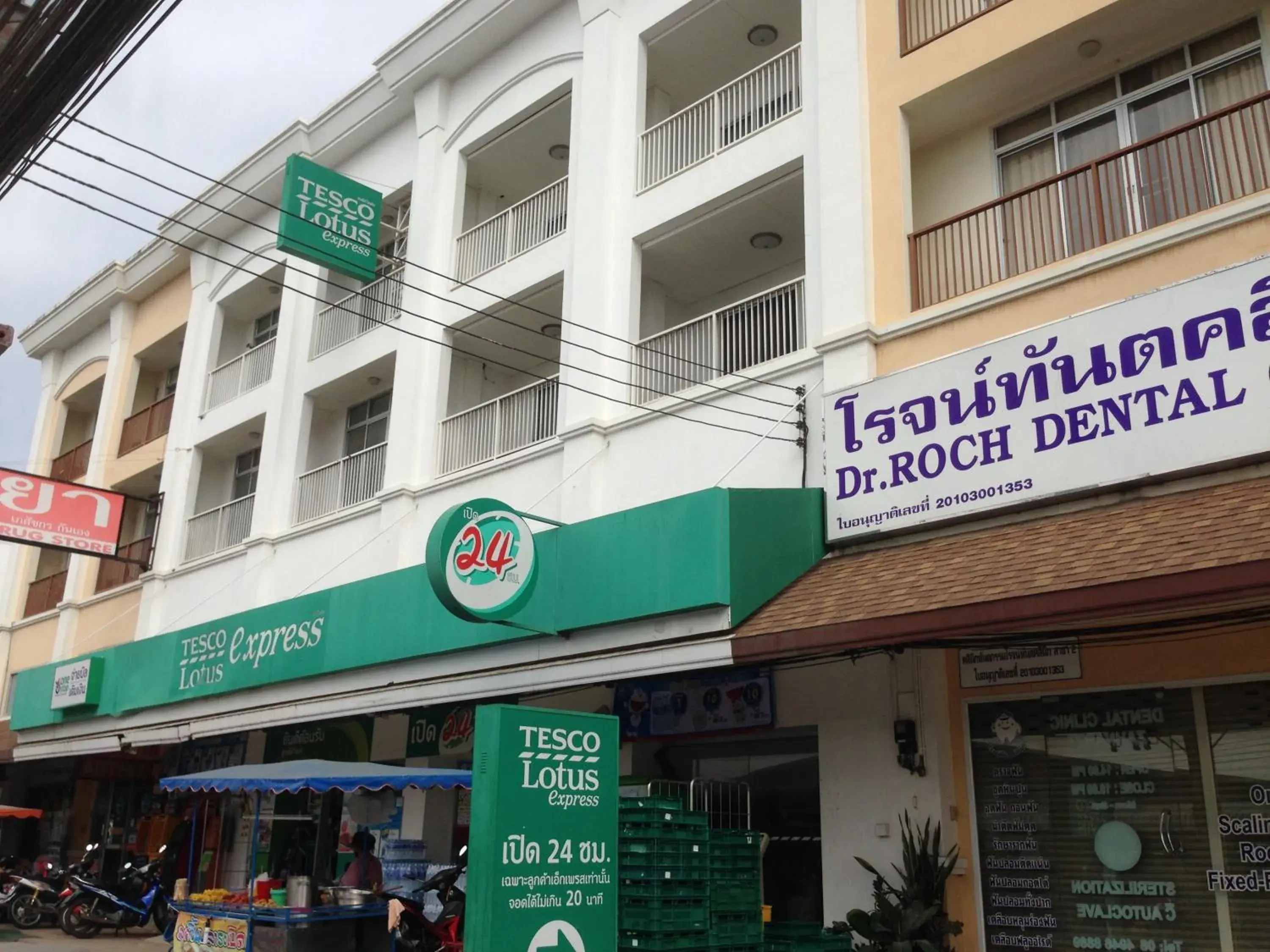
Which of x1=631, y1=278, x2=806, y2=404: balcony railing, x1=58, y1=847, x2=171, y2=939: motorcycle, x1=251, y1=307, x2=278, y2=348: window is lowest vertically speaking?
x1=58, y1=847, x2=171, y2=939: motorcycle

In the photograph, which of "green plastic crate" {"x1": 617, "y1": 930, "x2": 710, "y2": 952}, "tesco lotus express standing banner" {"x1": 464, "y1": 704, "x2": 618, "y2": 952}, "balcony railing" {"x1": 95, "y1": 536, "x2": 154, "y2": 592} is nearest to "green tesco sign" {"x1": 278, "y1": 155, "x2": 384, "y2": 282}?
"balcony railing" {"x1": 95, "y1": 536, "x2": 154, "y2": 592}

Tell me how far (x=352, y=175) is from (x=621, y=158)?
741 cm

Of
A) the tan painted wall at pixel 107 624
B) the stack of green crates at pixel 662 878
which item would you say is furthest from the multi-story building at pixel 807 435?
the tan painted wall at pixel 107 624

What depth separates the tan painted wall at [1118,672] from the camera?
8875 mm

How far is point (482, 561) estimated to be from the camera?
1168 cm

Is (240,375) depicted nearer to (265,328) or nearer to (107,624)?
(265,328)

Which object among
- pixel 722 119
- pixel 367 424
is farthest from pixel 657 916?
pixel 367 424

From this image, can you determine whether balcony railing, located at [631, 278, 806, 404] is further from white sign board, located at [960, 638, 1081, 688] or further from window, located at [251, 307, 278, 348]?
window, located at [251, 307, 278, 348]

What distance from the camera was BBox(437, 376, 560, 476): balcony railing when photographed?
52.6 feet

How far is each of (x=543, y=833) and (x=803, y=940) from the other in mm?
3010

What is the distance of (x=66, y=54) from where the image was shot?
7.58m

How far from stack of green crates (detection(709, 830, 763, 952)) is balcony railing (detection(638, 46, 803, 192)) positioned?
855 cm

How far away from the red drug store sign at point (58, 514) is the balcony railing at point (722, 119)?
12090 mm

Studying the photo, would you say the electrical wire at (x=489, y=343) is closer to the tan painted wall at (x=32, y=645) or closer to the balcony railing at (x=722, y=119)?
the balcony railing at (x=722, y=119)
